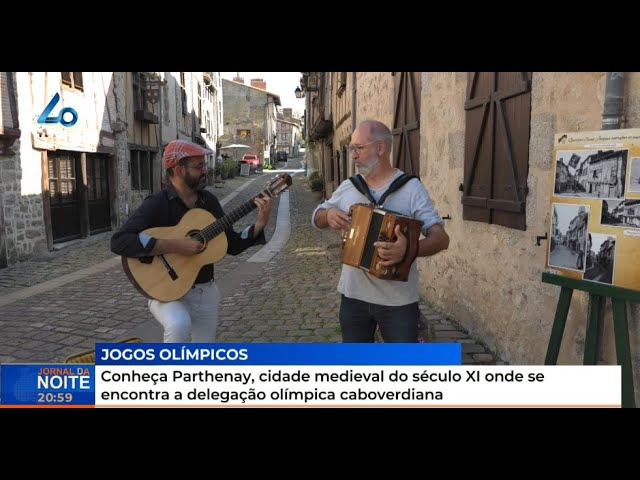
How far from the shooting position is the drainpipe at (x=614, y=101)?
256cm

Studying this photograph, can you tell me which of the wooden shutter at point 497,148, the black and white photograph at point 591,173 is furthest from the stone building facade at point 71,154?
the black and white photograph at point 591,173

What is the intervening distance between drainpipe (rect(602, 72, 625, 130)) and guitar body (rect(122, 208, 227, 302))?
231 centimetres

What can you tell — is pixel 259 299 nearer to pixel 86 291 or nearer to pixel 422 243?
pixel 86 291

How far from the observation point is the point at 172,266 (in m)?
3.06

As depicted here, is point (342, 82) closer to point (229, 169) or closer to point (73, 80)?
point (73, 80)

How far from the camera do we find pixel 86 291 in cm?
666

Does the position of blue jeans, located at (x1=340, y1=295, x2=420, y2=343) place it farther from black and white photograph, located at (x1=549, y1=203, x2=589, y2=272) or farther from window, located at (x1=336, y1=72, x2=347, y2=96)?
window, located at (x1=336, y1=72, x2=347, y2=96)

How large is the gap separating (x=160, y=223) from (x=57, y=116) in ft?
25.7

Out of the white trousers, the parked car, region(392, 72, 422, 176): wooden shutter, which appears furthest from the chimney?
the white trousers

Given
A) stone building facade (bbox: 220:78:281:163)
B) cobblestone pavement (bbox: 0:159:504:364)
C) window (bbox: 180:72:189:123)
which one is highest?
stone building facade (bbox: 220:78:281:163)

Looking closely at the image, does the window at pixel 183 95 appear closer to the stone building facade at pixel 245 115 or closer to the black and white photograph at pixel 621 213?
the black and white photograph at pixel 621 213

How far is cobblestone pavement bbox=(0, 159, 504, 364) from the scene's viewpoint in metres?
4.62

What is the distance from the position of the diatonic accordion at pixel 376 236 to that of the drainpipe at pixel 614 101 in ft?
3.83

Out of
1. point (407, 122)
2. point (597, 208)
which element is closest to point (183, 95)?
point (407, 122)
